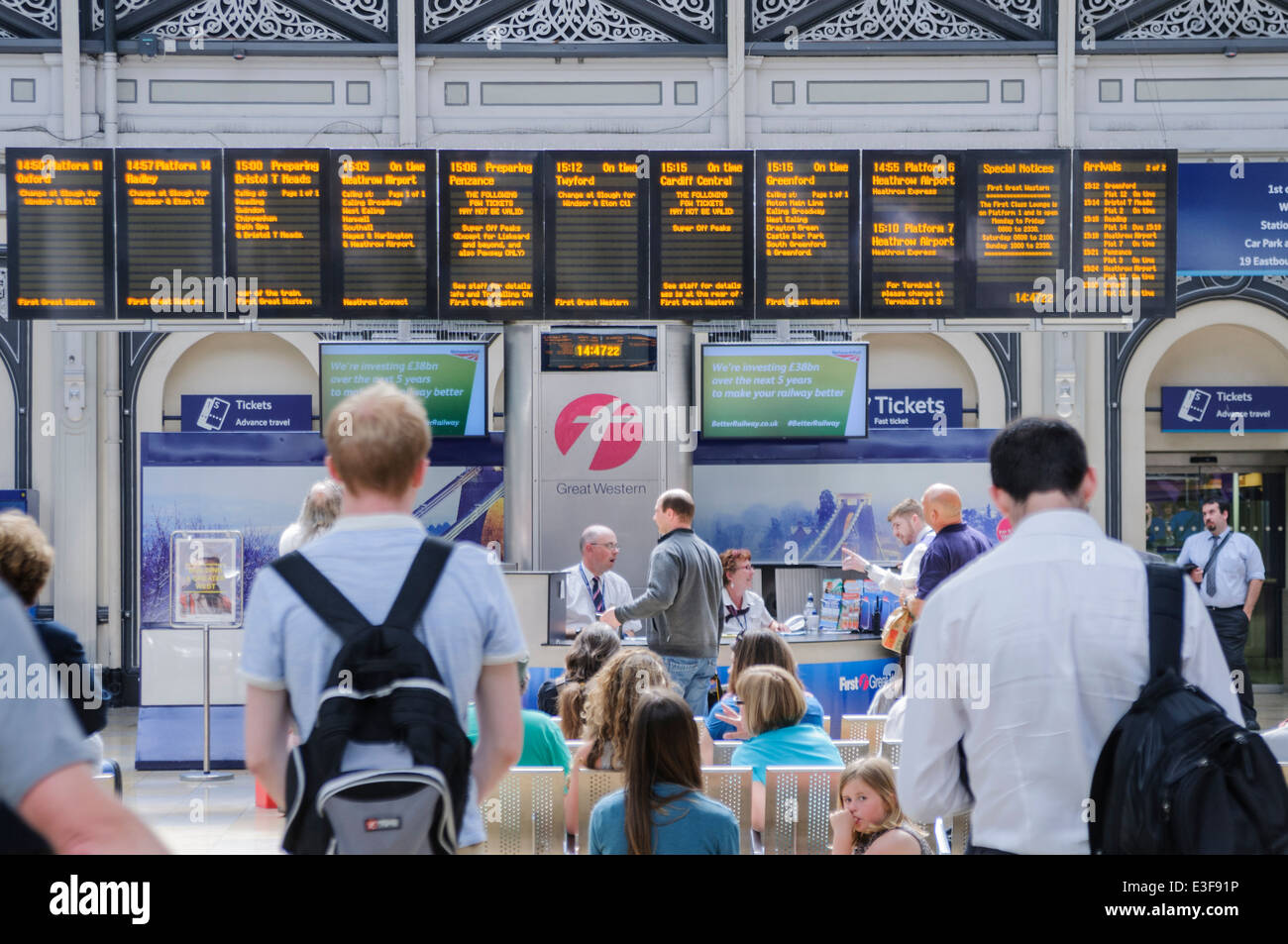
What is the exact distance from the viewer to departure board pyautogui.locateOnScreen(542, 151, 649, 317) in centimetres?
747

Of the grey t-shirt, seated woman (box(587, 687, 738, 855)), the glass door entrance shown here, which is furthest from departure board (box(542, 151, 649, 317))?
the glass door entrance

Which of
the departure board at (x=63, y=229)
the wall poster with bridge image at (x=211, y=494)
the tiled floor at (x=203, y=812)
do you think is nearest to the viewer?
the tiled floor at (x=203, y=812)

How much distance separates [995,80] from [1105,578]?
7.95m

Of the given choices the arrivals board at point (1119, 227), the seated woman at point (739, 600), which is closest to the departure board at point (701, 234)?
the seated woman at point (739, 600)

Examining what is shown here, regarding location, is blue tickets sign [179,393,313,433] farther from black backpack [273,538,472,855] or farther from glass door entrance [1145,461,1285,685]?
black backpack [273,538,472,855]

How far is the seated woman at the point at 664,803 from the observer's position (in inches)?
113

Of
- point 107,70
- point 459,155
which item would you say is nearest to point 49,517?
point 107,70

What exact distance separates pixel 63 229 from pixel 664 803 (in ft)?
20.4

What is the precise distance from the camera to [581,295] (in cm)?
750

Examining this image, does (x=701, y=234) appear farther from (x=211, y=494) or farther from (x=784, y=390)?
(x=211, y=494)

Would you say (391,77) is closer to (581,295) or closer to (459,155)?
(459,155)

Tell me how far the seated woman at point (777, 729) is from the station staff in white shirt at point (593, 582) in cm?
287

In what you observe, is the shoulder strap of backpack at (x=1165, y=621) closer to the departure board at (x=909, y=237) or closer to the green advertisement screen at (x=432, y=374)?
the departure board at (x=909, y=237)

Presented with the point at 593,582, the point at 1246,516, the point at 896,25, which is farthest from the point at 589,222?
the point at 1246,516
